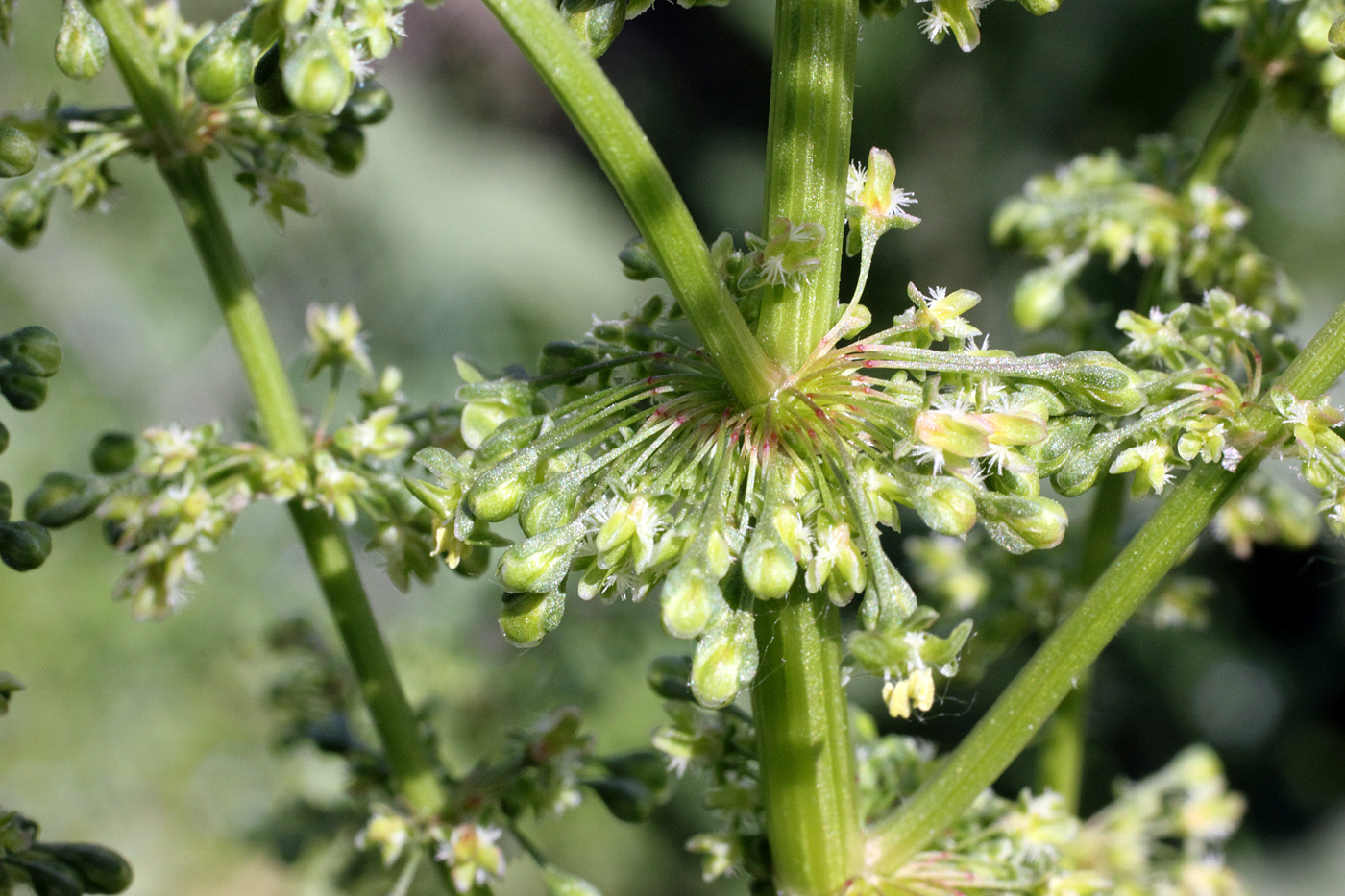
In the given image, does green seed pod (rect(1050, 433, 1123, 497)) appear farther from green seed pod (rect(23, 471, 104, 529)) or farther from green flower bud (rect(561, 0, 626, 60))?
green seed pod (rect(23, 471, 104, 529))

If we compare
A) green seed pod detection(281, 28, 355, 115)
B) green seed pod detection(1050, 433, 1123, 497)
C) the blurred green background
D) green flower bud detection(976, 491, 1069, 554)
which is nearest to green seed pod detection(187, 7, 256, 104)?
green seed pod detection(281, 28, 355, 115)

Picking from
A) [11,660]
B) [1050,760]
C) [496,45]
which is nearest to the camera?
[1050,760]

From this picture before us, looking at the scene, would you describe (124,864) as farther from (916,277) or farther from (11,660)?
(916,277)

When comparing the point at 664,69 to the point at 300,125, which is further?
the point at 664,69

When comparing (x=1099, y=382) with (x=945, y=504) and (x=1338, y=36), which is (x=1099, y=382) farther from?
(x=1338, y=36)

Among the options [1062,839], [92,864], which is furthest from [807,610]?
[92,864]

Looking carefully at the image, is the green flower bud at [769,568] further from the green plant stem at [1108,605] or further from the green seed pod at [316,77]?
the green seed pod at [316,77]

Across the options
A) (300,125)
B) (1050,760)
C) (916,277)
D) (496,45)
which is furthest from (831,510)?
(496,45)
